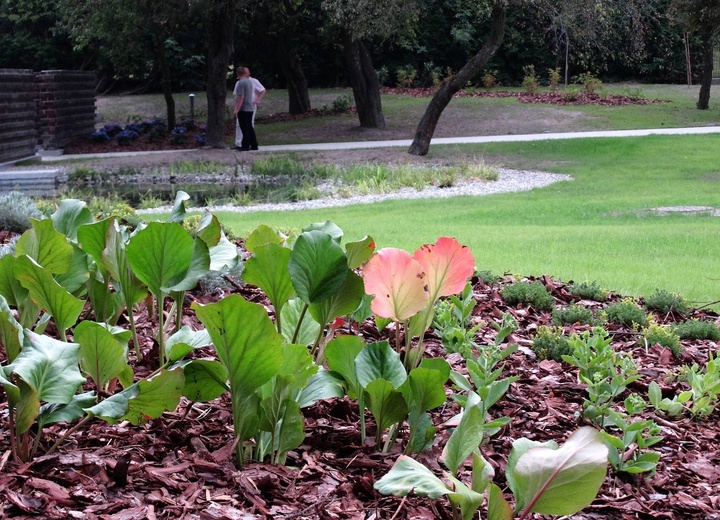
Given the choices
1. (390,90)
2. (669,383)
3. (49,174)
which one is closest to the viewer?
(669,383)

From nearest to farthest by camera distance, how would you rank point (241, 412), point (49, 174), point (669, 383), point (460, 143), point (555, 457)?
point (555, 457)
point (241, 412)
point (669, 383)
point (49, 174)
point (460, 143)

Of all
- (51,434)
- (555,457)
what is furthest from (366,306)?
(555,457)

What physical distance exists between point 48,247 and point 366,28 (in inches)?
639

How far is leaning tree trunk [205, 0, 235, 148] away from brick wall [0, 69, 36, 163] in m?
4.84

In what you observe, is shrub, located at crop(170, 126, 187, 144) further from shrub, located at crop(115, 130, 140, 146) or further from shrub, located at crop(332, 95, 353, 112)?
shrub, located at crop(332, 95, 353, 112)

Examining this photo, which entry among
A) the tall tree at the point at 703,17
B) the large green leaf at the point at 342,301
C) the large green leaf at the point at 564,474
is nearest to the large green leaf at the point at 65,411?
the large green leaf at the point at 342,301

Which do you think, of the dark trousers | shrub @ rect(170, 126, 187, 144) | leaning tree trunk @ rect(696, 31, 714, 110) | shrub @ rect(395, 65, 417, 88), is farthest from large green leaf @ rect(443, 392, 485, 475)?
shrub @ rect(395, 65, 417, 88)

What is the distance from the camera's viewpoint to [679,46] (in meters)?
36.5

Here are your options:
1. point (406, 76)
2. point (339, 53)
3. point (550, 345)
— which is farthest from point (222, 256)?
point (406, 76)

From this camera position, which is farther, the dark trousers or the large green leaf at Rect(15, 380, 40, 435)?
the dark trousers

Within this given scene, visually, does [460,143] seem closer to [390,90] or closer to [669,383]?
[390,90]

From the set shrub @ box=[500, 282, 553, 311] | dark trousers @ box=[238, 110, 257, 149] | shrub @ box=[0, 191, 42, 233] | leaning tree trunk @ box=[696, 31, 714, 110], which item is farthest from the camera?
leaning tree trunk @ box=[696, 31, 714, 110]

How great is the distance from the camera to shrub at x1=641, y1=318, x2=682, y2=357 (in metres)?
3.77

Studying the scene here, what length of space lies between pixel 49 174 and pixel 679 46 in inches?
1181
